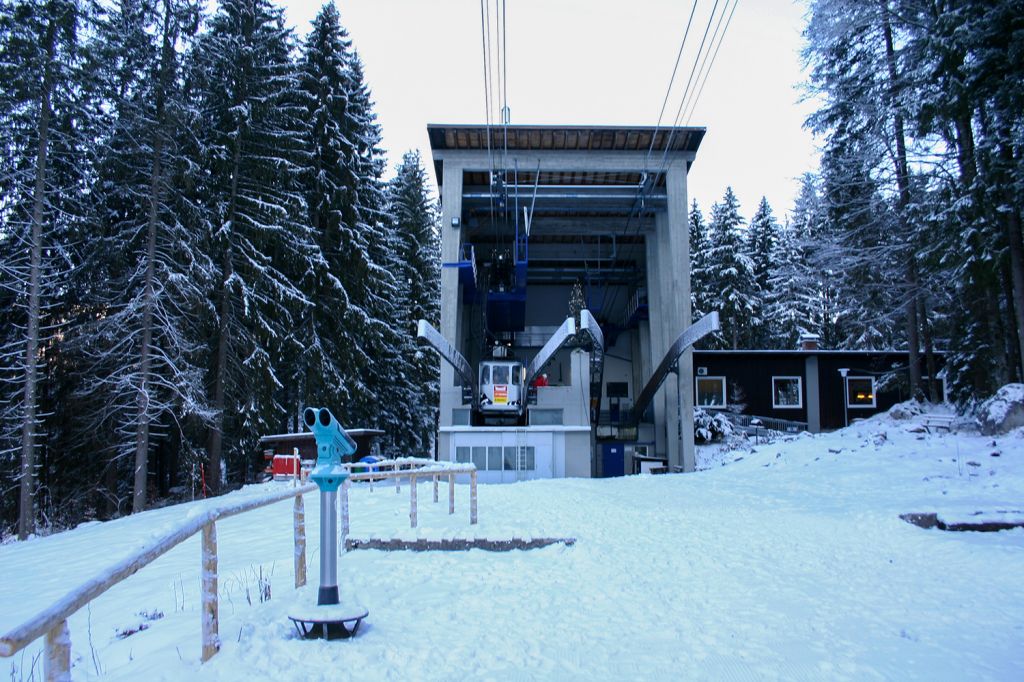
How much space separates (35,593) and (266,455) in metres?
17.2

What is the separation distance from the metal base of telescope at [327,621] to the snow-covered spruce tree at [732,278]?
44.3 meters

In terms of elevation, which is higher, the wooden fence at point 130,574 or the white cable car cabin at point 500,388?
the white cable car cabin at point 500,388

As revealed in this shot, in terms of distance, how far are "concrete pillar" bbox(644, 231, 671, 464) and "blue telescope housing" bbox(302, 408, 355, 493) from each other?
2775 cm

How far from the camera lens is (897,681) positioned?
395cm

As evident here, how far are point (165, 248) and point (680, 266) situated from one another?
1943 cm

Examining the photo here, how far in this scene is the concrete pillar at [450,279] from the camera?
2805 centimetres

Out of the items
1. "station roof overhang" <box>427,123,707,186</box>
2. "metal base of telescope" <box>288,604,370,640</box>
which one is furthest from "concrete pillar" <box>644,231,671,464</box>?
"metal base of telescope" <box>288,604,370,640</box>

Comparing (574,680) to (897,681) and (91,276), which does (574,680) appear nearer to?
(897,681)

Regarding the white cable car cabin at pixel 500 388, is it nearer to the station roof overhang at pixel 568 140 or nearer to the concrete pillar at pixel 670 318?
the concrete pillar at pixel 670 318

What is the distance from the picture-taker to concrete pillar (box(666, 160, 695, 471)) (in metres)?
29.1

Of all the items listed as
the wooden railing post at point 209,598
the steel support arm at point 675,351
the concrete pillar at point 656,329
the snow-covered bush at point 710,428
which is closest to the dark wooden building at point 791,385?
the concrete pillar at point 656,329

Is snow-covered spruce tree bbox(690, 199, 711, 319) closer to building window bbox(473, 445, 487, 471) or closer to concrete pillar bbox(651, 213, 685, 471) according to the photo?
concrete pillar bbox(651, 213, 685, 471)

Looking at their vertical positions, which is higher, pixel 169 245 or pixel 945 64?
pixel 945 64

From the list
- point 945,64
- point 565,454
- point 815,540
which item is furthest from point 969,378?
point 815,540
